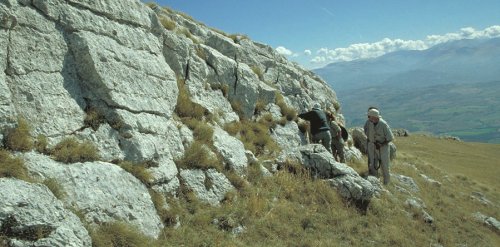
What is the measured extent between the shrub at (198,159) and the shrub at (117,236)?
408cm

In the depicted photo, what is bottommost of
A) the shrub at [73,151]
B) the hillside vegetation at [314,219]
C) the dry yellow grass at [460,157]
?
the dry yellow grass at [460,157]

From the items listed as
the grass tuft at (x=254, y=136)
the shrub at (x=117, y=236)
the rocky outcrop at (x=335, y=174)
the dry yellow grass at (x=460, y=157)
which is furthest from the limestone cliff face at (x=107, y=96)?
the dry yellow grass at (x=460, y=157)

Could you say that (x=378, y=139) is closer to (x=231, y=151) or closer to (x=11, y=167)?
(x=231, y=151)

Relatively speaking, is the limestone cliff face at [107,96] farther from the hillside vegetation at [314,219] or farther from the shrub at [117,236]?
the hillside vegetation at [314,219]

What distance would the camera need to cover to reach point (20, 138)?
32.7 ft

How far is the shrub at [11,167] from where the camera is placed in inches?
352

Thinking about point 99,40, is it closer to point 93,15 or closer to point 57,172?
point 93,15

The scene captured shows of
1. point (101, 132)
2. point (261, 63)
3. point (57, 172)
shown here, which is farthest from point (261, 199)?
point (261, 63)

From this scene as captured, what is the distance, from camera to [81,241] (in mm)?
8516

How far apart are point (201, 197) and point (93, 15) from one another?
7559mm

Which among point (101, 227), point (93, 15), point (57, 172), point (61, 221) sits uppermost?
point (93, 15)

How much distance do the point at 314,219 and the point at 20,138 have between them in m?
9.73

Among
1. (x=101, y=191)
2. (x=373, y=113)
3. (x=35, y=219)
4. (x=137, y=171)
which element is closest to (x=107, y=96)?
(x=137, y=171)

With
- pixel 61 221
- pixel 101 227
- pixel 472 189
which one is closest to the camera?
pixel 61 221
